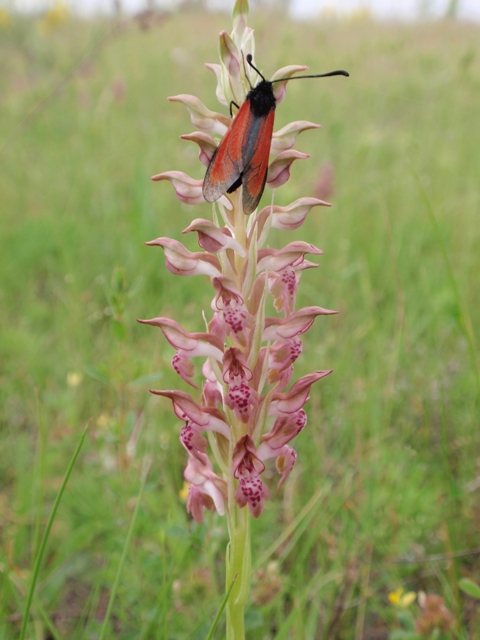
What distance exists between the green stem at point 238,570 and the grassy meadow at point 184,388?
22cm

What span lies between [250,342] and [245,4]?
2.39ft

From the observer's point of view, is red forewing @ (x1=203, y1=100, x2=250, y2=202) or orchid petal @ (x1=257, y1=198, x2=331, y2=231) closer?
red forewing @ (x1=203, y1=100, x2=250, y2=202)

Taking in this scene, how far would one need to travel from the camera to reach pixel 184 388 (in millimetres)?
2598

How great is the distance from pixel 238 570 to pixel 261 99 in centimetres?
92

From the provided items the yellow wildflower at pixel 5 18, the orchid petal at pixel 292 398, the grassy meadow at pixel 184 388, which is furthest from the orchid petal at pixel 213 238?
the yellow wildflower at pixel 5 18

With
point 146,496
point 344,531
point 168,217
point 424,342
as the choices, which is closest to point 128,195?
point 168,217

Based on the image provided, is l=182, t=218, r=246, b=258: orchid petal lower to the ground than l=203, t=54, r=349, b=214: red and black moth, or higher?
lower

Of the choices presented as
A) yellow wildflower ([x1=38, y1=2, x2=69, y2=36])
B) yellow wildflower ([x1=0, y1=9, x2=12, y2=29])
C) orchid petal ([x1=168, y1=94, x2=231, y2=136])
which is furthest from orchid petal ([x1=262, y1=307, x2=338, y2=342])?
yellow wildflower ([x1=0, y1=9, x2=12, y2=29])

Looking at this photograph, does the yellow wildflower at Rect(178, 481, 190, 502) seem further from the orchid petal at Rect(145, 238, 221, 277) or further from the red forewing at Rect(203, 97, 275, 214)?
the red forewing at Rect(203, 97, 275, 214)

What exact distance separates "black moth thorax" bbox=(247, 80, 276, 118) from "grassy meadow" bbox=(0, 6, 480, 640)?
0.62 m

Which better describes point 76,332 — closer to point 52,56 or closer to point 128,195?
point 128,195

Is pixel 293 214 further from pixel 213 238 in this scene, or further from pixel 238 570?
pixel 238 570

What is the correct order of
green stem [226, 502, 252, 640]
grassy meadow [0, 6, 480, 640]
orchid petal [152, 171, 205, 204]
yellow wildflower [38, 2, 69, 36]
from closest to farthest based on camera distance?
green stem [226, 502, 252, 640], orchid petal [152, 171, 205, 204], grassy meadow [0, 6, 480, 640], yellow wildflower [38, 2, 69, 36]

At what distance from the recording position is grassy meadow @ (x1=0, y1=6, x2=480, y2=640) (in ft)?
5.57
